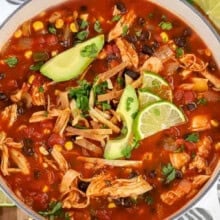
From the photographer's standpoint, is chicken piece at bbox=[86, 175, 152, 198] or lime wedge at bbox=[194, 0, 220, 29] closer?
chicken piece at bbox=[86, 175, 152, 198]

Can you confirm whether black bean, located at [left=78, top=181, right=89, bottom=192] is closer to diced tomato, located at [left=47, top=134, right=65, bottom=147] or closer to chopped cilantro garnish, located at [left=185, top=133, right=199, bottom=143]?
diced tomato, located at [left=47, top=134, right=65, bottom=147]

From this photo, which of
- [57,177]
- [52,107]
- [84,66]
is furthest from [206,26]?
[57,177]

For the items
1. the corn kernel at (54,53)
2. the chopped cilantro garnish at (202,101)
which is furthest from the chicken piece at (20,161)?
the chopped cilantro garnish at (202,101)

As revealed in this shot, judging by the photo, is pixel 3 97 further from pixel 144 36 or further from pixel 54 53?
pixel 144 36

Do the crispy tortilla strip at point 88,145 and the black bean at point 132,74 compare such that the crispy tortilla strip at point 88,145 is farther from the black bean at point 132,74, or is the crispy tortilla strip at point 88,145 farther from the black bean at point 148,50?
the black bean at point 148,50

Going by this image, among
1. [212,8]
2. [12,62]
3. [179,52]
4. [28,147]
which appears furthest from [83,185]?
[212,8]

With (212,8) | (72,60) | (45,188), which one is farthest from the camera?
(212,8)

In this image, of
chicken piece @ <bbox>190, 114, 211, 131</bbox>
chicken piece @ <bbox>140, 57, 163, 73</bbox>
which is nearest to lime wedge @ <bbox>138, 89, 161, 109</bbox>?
chicken piece @ <bbox>140, 57, 163, 73</bbox>
